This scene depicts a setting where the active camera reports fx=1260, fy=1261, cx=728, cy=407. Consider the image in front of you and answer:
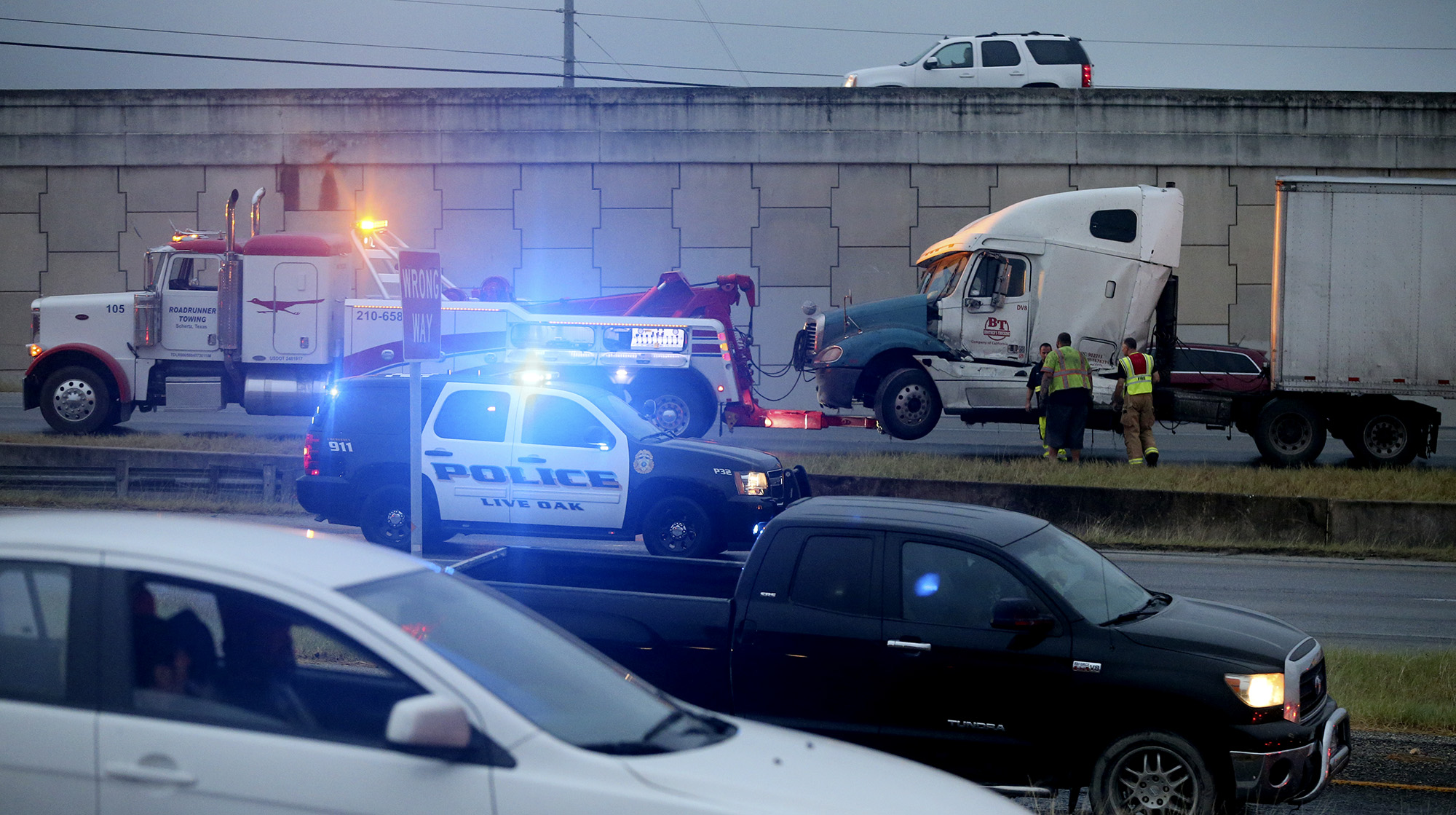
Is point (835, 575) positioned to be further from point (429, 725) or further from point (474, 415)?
point (474, 415)

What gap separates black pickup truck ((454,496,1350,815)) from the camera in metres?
5.61

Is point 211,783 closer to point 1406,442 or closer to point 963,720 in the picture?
point 963,720

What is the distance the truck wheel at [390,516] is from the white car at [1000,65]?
67.9ft

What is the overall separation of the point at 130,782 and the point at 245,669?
0.40 metres

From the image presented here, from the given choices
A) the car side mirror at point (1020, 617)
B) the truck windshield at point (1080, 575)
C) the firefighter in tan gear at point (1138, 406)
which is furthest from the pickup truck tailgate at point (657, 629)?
the firefighter in tan gear at point (1138, 406)

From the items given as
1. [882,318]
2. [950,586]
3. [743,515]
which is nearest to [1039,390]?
[882,318]

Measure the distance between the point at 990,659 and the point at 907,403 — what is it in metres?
14.5

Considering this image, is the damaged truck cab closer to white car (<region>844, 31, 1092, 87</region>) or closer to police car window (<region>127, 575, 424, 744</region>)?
white car (<region>844, 31, 1092, 87</region>)

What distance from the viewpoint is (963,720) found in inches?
233

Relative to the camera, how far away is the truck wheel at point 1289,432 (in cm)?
1994

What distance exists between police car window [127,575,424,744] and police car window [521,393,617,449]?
9.05 metres

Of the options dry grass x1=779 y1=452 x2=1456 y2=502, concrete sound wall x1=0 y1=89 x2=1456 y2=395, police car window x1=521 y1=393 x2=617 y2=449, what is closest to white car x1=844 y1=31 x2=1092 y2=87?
concrete sound wall x1=0 y1=89 x2=1456 y2=395

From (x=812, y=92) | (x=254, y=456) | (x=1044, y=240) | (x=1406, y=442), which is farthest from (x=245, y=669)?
(x=812, y=92)

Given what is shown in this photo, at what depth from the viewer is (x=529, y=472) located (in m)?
12.6
